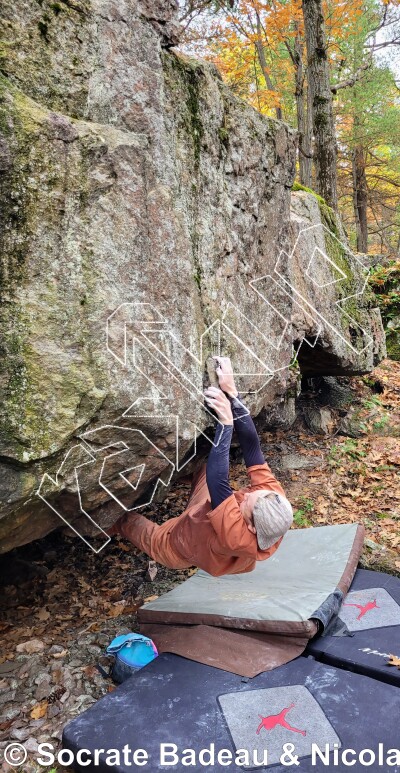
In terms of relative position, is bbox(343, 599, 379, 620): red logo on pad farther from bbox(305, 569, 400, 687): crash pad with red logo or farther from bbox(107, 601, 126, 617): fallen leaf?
bbox(107, 601, 126, 617): fallen leaf

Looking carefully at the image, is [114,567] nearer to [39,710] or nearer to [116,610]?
[116,610]

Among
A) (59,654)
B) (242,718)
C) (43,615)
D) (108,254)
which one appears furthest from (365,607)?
(108,254)

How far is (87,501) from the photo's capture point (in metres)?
3.73

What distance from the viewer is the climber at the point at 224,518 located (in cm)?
360

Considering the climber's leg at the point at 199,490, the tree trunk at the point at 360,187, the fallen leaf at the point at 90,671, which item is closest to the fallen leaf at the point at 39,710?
the fallen leaf at the point at 90,671

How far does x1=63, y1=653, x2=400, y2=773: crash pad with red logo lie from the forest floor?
50 centimetres

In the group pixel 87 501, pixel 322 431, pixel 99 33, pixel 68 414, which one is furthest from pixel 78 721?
pixel 322 431

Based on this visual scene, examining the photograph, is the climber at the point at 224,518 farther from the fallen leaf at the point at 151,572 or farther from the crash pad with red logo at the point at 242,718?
the fallen leaf at the point at 151,572

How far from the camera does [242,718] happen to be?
10.2 feet

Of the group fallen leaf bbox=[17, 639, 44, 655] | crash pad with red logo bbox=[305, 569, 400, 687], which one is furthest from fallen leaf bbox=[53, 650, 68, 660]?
crash pad with red logo bbox=[305, 569, 400, 687]

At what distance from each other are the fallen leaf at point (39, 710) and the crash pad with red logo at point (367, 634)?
6.22 feet

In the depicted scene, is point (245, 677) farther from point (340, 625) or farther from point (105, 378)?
point (105, 378)

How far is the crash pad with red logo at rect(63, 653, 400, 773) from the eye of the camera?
2.88m

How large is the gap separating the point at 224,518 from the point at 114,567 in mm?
2530
